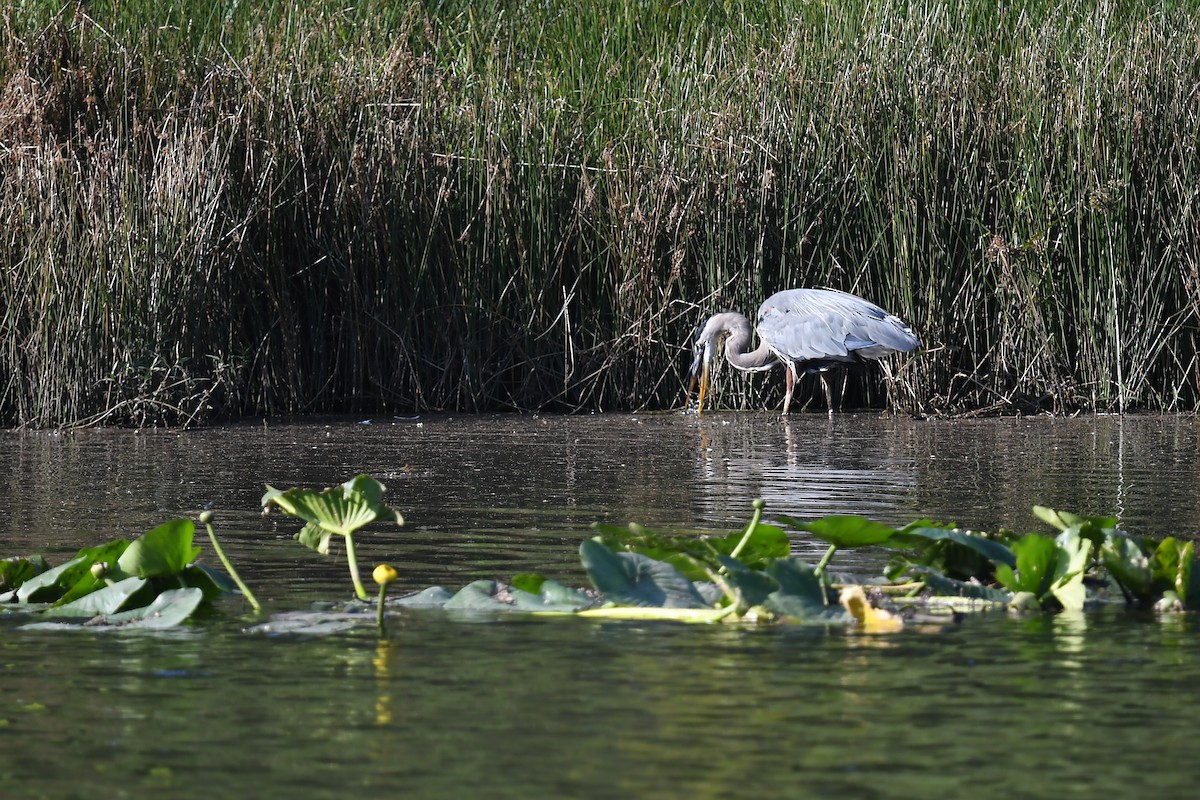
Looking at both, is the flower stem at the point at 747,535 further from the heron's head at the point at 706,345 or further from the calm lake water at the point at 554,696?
the heron's head at the point at 706,345

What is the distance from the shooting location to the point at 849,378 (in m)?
9.59

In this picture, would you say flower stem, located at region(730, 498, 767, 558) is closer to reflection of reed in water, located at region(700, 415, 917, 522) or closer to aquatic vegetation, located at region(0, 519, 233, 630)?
aquatic vegetation, located at region(0, 519, 233, 630)

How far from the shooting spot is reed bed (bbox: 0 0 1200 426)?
8.66 metres

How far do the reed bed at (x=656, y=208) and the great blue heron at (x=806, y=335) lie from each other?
1.18 feet

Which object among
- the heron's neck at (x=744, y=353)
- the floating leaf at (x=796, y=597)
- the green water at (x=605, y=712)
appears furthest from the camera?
the heron's neck at (x=744, y=353)

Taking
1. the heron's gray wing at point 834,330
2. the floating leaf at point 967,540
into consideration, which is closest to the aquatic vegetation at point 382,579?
the floating leaf at point 967,540

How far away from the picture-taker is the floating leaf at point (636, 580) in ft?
10.6

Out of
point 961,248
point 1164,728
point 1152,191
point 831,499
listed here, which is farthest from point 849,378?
point 1164,728

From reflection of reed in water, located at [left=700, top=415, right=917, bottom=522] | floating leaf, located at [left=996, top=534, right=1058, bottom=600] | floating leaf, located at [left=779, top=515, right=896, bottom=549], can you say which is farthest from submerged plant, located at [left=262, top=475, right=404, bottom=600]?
reflection of reed in water, located at [left=700, top=415, right=917, bottom=522]

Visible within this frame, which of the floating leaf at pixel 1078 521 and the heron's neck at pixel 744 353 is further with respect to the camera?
the heron's neck at pixel 744 353

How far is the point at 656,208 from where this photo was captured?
9.02 metres

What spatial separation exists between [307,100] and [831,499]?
452cm

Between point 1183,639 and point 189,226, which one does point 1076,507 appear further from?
point 189,226

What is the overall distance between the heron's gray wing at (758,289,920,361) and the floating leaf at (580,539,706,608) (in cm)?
517
